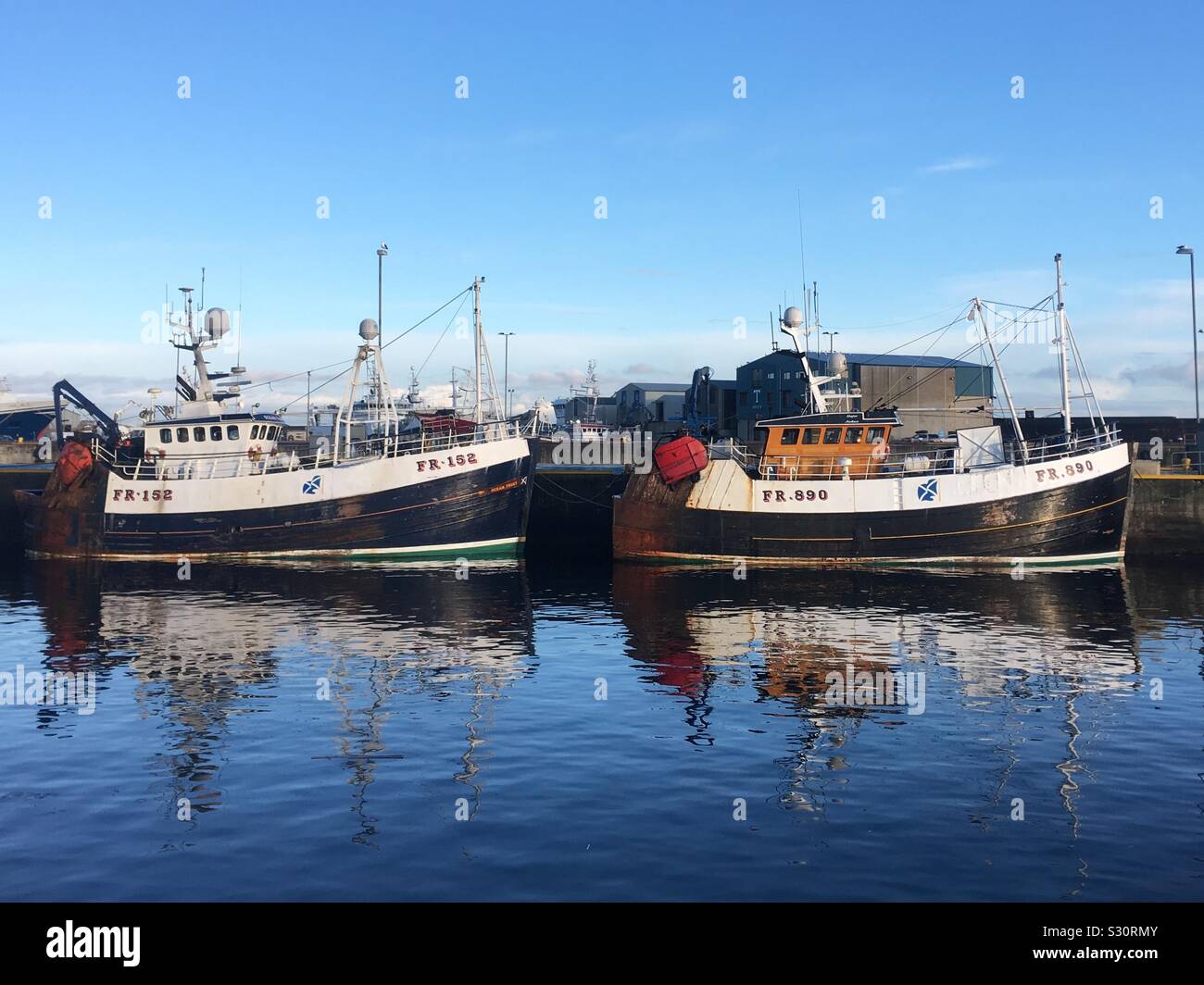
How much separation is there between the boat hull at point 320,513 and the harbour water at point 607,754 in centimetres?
1443

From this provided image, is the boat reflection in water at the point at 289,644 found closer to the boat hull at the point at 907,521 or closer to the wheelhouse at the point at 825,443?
the boat hull at the point at 907,521

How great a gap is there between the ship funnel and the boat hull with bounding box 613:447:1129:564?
24.6m

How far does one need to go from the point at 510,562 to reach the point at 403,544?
16.6 feet

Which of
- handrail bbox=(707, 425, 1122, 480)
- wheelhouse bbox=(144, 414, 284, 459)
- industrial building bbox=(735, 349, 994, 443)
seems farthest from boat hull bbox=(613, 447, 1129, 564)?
industrial building bbox=(735, 349, 994, 443)

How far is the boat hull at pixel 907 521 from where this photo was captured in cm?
4462

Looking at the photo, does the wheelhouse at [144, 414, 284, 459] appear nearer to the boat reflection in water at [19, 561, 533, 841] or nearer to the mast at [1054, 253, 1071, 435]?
the boat reflection in water at [19, 561, 533, 841]

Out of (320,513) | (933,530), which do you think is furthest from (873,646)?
(320,513)

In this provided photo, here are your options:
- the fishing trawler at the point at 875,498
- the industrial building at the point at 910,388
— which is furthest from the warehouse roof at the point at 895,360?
the fishing trawler at the point at 875,498

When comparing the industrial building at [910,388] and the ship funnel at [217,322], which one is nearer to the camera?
the ship funnel at [217,322]

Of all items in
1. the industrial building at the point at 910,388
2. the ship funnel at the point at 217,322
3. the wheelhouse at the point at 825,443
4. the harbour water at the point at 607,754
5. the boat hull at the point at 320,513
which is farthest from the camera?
the industrial building at the point at 910,388

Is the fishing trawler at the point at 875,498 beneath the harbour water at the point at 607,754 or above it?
above
